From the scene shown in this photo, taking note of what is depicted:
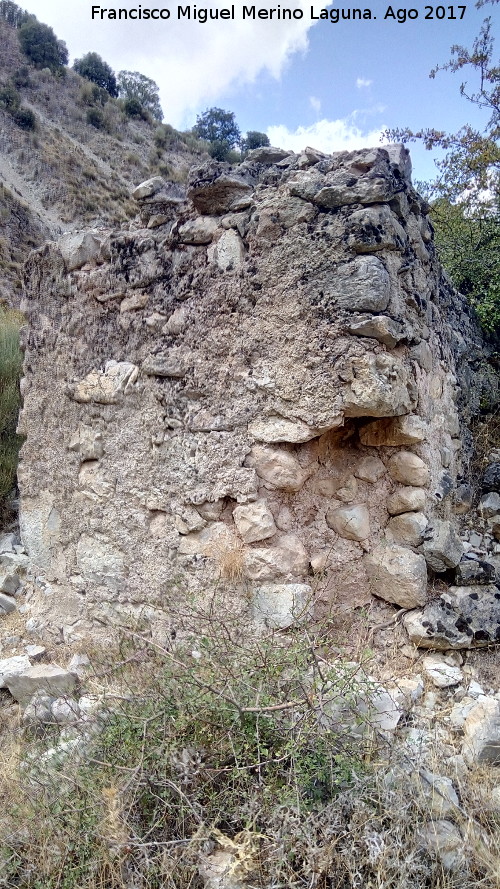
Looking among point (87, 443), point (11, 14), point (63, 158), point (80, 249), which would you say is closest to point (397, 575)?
point (87, 443)

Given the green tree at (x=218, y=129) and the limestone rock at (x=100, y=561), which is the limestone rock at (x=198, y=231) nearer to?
the limestone rock at (x=100, y=561)

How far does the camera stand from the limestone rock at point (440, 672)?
2447 millimetres

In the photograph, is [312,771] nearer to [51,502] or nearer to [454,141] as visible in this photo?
[51,502]

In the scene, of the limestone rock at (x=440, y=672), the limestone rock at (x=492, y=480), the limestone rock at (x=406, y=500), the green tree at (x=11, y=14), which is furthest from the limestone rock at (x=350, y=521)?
the green tree at (x=11, y=14)

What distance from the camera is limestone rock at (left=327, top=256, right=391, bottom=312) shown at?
8.41 feet

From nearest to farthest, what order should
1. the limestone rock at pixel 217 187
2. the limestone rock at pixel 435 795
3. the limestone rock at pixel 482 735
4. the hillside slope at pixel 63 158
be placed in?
the limestone rock at pixel 435 795
the limestone rock at pixel 482 735
the limestone rock at pixel 217 187
the hillside slope at pixel 63 158

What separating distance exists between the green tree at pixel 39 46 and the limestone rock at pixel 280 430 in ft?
82.5

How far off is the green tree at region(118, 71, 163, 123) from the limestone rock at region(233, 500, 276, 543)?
26.1 m

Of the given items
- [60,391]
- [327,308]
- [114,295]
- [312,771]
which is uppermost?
[114,295]

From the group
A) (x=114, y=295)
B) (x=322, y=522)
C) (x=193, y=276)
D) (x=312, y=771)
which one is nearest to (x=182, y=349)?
(x=193, y=276)

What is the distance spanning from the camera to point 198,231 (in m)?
3.03

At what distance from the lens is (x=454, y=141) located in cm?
702

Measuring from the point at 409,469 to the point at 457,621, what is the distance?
0.68 m

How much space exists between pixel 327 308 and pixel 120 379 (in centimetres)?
120
